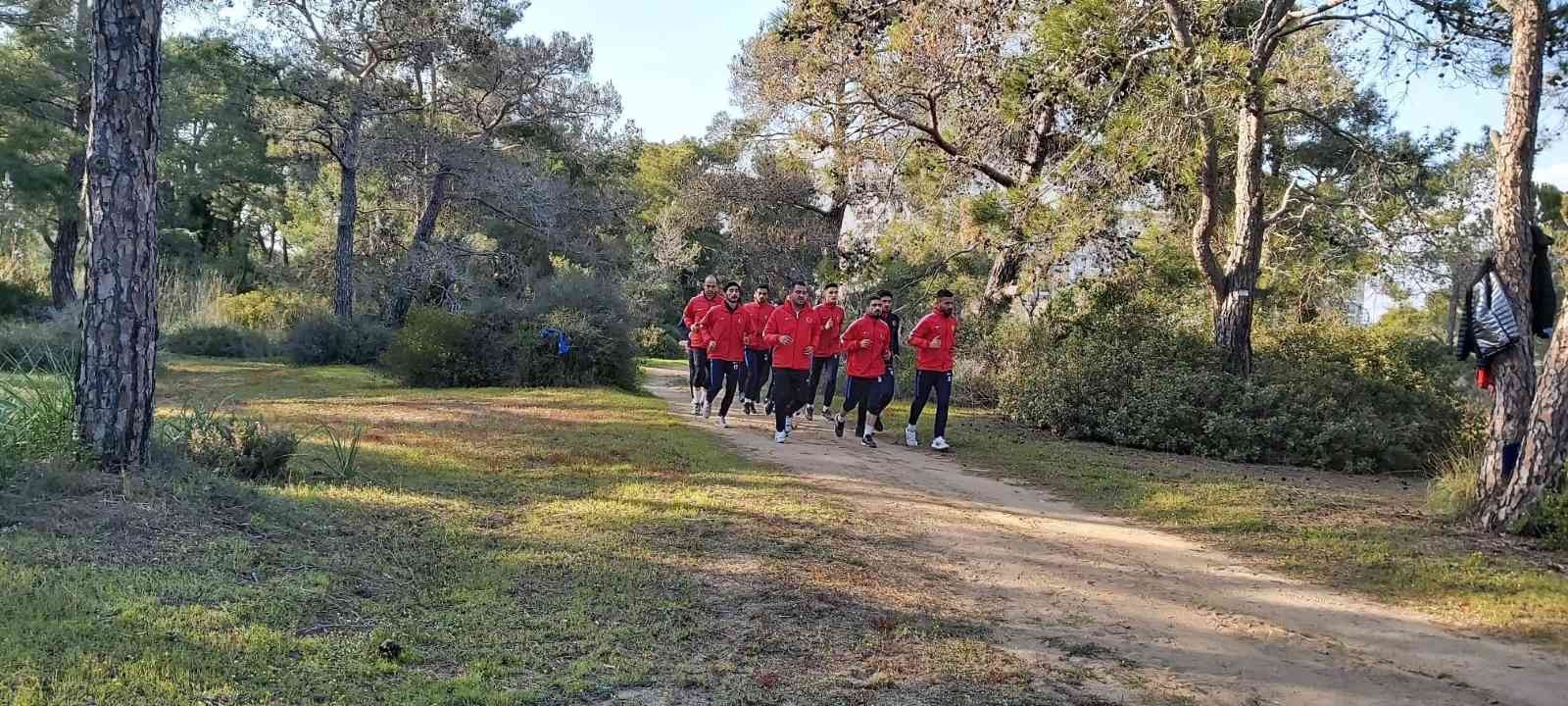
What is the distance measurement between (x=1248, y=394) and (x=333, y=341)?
62.8 ft

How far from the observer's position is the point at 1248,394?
12188 mm

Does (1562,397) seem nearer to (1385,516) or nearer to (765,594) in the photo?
(1385,516)

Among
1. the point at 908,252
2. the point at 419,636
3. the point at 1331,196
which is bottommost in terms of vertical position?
the point at 419,636

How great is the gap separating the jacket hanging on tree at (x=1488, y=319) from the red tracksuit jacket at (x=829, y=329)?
21.0 feet

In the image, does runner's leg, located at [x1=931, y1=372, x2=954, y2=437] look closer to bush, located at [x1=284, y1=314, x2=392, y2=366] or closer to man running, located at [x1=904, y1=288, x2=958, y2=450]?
man running, located at [x1=904, y1=288, x2=958, y2=450]

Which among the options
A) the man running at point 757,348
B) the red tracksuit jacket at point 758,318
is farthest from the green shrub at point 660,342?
the red tracksuit jacket at point 758,318

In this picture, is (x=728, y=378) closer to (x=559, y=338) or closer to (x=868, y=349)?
(x=868, y=349)

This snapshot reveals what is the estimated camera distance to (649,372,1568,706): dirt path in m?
4.27

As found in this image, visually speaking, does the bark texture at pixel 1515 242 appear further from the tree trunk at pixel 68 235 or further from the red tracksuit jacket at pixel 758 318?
the tree trunk at pixel 68 235

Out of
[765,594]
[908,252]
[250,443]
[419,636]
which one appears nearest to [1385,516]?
[765,594]

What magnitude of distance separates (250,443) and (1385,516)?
29.2 feet

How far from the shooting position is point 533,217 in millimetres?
26078

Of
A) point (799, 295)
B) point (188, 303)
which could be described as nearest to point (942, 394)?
point (799, 295)

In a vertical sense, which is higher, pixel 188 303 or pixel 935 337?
pixel 935 337
